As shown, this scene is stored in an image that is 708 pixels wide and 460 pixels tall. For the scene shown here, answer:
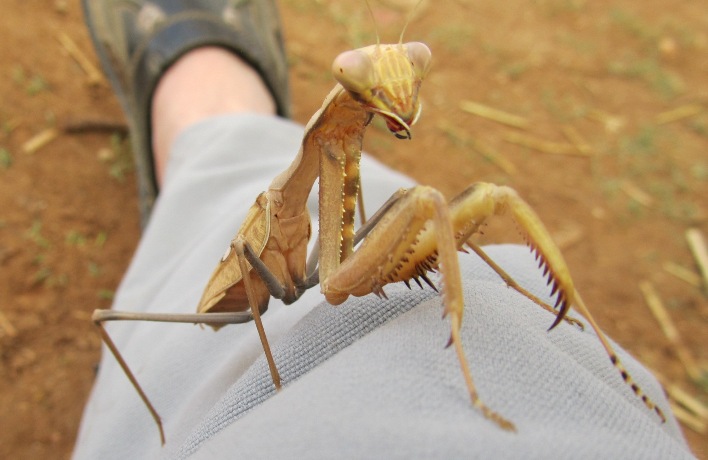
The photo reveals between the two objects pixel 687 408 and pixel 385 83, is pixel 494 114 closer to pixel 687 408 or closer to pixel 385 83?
pixel 687 408

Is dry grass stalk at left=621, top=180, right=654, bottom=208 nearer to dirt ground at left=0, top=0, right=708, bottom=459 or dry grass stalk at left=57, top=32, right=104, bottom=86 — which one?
dirt ground at left=0, top=0, right=708, bottom=459

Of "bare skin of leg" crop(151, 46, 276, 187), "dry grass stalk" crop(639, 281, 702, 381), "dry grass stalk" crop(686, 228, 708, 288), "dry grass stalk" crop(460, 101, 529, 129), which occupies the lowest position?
"dry grass stalk" crop(639, 281, 702, 381)

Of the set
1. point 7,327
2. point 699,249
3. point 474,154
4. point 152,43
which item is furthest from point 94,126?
point 699,249

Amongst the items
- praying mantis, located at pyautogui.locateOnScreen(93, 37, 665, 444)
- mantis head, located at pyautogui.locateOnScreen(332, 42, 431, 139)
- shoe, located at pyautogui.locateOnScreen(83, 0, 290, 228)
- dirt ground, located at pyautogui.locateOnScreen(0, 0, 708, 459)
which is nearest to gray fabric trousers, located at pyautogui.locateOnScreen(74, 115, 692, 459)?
praying mantis, located at pyautogui.locateOnScreen(93, 37, 665, 444)

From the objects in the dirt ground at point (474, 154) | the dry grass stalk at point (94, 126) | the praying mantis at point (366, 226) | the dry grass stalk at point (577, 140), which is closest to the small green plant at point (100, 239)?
the dirt ground at point (474, 154)

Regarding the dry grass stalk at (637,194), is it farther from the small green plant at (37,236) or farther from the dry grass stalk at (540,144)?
the small green plant at (37,236)

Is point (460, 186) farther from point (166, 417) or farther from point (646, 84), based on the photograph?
point (166, 417)
